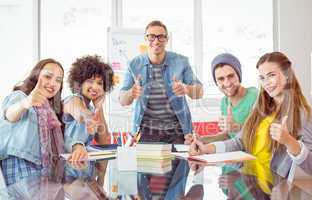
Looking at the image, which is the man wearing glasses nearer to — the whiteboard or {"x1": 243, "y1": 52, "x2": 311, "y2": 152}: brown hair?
{"x1": 243, "y1": 52, "x2": 311, "y2": 152}: brown hair

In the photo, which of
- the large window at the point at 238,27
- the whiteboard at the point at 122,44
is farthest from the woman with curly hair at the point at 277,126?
the large window at the point at 238,27

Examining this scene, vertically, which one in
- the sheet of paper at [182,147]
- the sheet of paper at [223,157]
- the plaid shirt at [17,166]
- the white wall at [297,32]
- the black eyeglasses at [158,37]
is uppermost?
the white wall at [297,32]

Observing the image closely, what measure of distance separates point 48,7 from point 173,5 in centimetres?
123

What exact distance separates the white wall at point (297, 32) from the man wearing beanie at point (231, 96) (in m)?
1.44

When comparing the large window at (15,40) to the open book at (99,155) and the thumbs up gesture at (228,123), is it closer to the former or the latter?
the open book at (99,155)

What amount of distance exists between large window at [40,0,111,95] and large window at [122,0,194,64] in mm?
221

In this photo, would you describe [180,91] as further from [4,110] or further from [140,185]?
[140,185]

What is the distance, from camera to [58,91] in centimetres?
224

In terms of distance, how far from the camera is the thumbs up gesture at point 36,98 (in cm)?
204

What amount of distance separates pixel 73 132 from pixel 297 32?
2.43 meters

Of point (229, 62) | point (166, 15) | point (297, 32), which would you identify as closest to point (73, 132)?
point (229, 62)

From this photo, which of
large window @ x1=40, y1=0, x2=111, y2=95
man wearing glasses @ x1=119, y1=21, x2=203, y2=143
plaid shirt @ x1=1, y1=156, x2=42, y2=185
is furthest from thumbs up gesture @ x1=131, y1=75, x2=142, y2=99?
large window @ x1=40, y1=0, x2=111, y2=95

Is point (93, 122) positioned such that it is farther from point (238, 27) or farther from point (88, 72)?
point (238, 27)

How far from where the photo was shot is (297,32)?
3.66 meters
